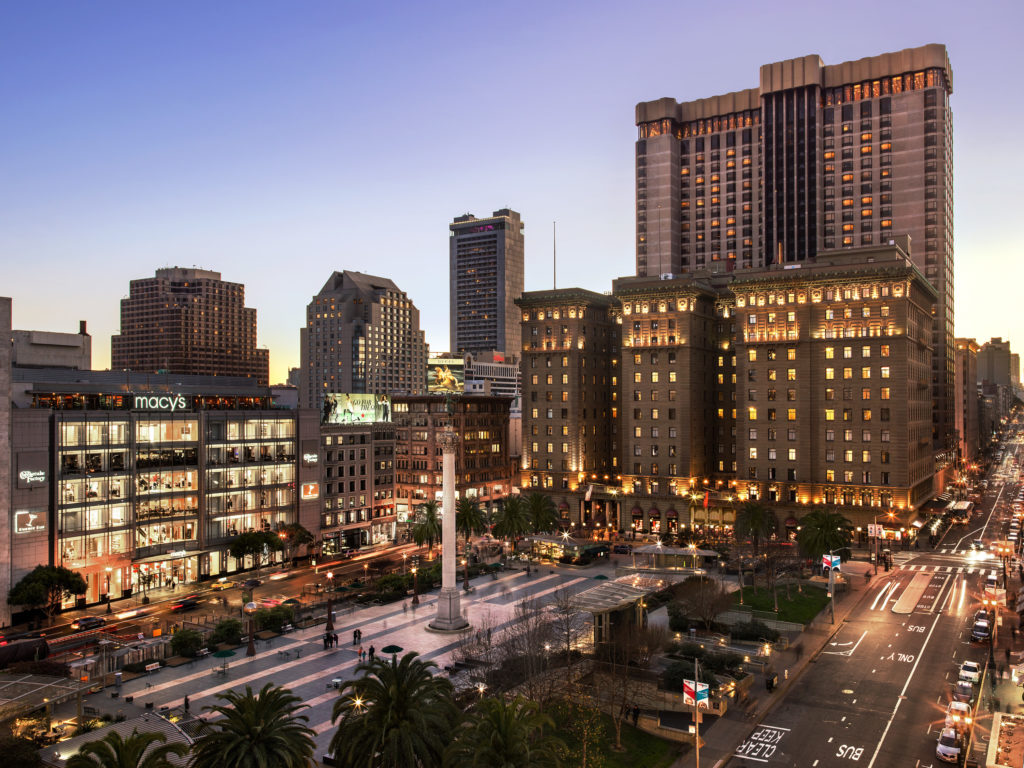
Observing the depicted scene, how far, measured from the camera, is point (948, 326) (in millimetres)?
179750

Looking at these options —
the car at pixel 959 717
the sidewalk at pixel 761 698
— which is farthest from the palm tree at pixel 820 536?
the car at pixel 959 717

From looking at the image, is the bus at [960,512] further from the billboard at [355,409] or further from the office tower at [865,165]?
the billboard at [355,409]

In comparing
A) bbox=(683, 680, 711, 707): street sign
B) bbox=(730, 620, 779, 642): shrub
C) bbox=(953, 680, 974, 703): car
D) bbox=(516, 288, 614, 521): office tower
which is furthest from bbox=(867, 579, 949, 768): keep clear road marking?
bbox=(516, 288, 614, 521): office tower

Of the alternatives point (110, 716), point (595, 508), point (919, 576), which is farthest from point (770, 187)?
point (110, 716)

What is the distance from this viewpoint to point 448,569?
7456 cm

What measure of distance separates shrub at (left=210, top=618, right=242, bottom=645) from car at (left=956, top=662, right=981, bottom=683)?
185 feet

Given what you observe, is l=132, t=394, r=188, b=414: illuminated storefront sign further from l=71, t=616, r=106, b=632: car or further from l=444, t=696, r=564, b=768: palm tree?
l=444, t=696, r=564, b=768: palm tree

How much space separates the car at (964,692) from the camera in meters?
50.8

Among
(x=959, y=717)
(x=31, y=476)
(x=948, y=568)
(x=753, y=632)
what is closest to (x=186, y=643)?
(x=31, y=476)

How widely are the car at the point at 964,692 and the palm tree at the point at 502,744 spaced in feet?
109

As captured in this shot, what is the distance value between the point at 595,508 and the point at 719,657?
257 feet

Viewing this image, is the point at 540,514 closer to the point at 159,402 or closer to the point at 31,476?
the point at 159,402

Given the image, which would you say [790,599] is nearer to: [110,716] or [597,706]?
[597,706]

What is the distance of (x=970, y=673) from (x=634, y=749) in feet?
87.0
